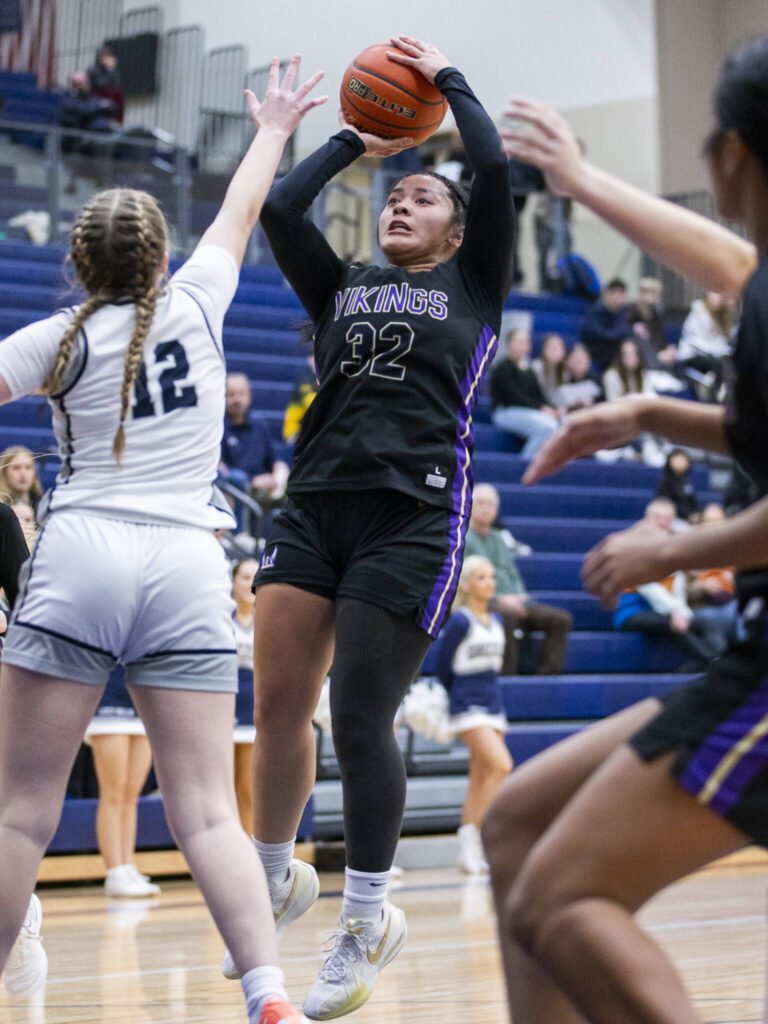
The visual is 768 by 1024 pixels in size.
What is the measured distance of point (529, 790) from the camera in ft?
7.34

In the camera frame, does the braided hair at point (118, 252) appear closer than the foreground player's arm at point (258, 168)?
Yes

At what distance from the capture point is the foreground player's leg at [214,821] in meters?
2.75

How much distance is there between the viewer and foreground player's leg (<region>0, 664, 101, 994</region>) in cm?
279

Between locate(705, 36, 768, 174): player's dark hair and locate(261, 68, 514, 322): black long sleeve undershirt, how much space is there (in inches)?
60.4

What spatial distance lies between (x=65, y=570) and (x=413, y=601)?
38.6 inches

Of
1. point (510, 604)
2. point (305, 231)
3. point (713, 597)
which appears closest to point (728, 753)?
point (305, 231)

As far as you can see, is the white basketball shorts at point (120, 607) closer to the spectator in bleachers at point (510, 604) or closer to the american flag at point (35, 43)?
the spectator in bleachers at point (510, 604)


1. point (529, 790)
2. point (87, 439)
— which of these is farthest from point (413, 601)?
point (529, 790)

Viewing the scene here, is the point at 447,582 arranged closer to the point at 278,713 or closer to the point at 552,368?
the point at 278,713

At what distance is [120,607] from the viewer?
Result: 2785 millimetres

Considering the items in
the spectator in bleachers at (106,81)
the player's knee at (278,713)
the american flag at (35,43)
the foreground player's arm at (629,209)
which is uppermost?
the american flag at (35,43)

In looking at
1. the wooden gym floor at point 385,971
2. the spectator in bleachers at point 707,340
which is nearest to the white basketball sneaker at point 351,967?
the wooden gym floor at point 385,971

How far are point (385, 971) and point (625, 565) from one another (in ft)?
9.96

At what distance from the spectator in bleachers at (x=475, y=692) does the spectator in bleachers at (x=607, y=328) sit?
6.06 m
